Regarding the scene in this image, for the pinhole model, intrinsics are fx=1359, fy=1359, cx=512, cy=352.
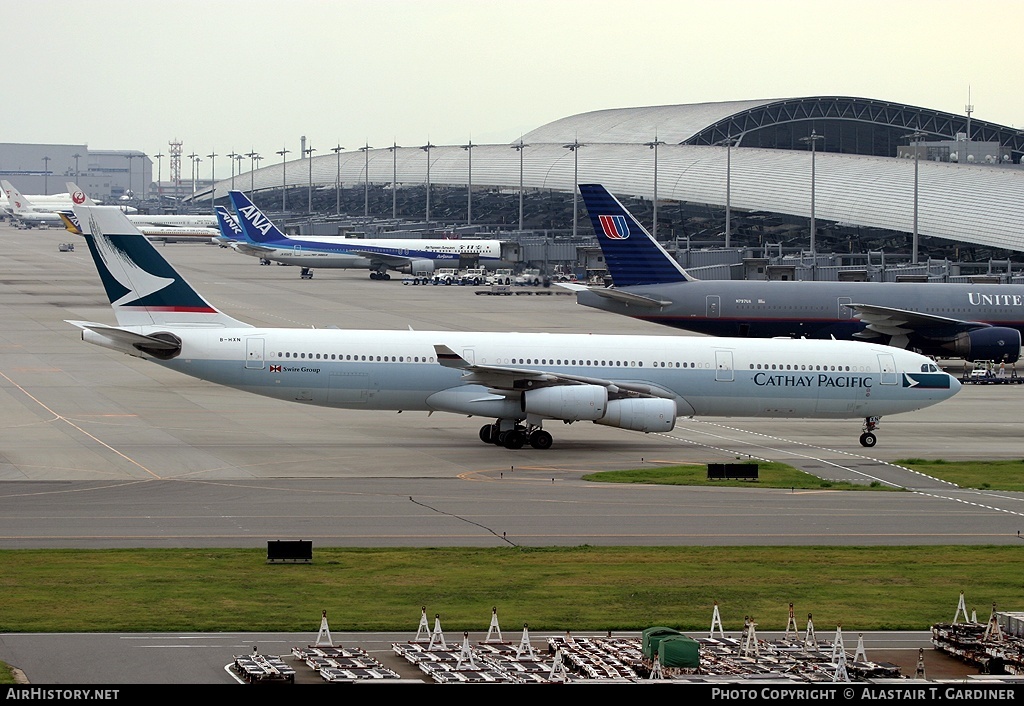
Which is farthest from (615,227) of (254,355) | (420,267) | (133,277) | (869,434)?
(420,267)

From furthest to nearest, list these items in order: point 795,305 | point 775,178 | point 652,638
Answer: point 775,178
point 795,305
point 652,638

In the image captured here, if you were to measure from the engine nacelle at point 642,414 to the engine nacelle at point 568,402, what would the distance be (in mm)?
402

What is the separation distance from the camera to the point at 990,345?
67.9 meters

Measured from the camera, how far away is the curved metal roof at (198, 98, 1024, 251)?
10981 centimetres

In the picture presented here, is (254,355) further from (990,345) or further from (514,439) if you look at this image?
(990,345)

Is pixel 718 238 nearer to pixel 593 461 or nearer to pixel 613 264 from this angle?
pixel 613 264

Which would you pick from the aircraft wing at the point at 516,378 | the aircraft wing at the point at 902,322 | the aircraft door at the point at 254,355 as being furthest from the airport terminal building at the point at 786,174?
the aircraft door at the point at 254,355

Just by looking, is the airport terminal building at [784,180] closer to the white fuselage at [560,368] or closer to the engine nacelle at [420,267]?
the engine nacelle at [420,267]

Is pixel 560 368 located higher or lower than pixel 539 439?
higher

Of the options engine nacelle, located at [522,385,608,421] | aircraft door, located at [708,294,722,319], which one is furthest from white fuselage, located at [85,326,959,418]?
aircraft door, located at [708,294,722,319]

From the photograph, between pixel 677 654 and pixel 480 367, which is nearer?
pixel 677 654

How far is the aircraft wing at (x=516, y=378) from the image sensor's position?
1661 inches

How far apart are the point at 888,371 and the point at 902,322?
2378cm

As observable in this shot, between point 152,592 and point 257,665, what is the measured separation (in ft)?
20.1
